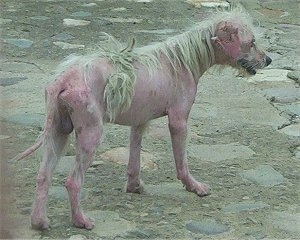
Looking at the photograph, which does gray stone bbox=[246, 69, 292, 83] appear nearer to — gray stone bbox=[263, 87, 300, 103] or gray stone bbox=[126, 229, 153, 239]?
gray stone bbox=[263, 87, 300, 103]

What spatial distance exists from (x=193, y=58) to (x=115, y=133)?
1.09 m

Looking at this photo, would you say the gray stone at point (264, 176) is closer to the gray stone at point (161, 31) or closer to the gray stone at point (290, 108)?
the gray stone at point (290, 108)

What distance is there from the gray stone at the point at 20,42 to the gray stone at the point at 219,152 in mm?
2428

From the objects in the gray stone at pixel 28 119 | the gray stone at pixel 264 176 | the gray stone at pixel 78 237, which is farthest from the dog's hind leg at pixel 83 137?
the gray stone at pixel 28 119

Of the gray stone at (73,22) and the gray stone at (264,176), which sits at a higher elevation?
the gray stone at (264,176)

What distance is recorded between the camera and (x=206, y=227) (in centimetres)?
361

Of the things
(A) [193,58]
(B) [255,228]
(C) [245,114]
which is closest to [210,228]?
(B) [255,228]

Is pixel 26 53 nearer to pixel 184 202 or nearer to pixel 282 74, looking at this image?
pixel 282 74

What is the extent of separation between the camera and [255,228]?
3619mm

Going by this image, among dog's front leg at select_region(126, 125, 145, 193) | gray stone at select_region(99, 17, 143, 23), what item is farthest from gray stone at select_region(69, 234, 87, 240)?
gray stone at select_region(99, 17, 143, 23)

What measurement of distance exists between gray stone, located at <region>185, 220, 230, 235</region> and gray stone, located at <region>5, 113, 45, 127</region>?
1.51 meters

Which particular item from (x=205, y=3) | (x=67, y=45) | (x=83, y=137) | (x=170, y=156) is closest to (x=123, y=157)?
(x=170, y=156)

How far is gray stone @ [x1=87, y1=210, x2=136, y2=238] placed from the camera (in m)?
3.51

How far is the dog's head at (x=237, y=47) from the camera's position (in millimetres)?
3850
